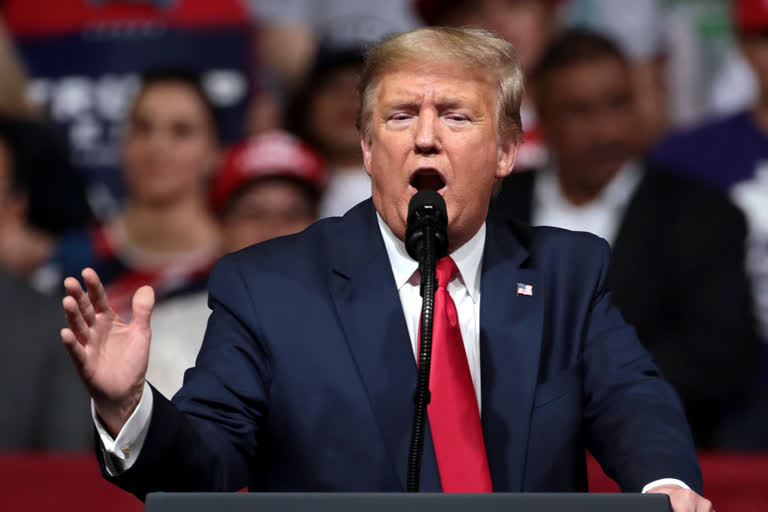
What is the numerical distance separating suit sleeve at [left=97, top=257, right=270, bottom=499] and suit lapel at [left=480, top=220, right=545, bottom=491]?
314 millimetres

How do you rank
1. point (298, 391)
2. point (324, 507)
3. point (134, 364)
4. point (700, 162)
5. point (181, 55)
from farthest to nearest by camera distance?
point (181, 55) < point (700, 162) < point (298, 391) < point (134, 364) < point (324, 507)

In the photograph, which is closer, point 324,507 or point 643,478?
point 324,507

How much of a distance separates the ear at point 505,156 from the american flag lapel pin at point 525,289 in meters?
0.17

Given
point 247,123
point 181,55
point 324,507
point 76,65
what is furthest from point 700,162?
point 324,507

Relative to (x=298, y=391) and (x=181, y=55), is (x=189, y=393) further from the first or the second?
(x=181, y=55)

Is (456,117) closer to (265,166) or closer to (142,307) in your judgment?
(142,307)

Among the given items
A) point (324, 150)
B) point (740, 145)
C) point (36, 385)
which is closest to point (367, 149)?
point (36, 385)

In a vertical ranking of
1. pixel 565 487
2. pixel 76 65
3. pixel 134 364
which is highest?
pixel 76 65

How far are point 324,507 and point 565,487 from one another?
56 cm

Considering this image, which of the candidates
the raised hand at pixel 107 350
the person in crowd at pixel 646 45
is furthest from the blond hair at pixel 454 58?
the person in crowd at pixel 646 45

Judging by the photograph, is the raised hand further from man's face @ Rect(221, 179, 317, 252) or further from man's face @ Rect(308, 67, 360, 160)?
man's face @ Rect(308, 67, 360, 160)

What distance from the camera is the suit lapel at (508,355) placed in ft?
5.55

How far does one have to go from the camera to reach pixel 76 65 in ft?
13.9

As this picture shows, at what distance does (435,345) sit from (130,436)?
439 mm
